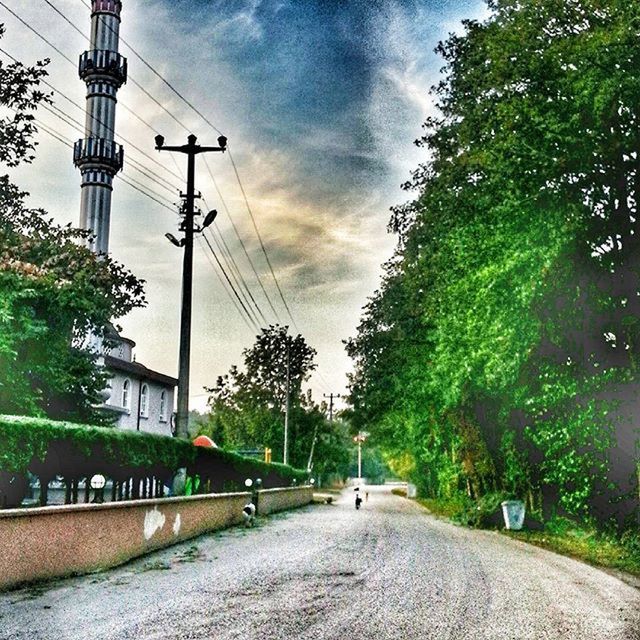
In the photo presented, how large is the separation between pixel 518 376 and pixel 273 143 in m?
8.06

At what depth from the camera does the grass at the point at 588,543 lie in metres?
13.9

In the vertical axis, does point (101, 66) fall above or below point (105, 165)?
above

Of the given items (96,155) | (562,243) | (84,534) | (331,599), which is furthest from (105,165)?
(331,599)

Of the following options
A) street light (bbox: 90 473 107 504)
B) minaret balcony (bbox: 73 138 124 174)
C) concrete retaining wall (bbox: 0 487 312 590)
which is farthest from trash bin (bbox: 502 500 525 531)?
minaret balcony (bbox: 73 138 124 174)

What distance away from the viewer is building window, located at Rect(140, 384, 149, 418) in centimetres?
4434

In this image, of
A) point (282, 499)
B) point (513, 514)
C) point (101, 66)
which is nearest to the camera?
point (513, 514)

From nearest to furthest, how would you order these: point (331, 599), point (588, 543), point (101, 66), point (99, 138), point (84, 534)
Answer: point (331, 599) → point (84, 534) → point (588, 543) → point (99, 138) → point (101, 66)

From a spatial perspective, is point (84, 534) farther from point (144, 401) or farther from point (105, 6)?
point (105, 6)

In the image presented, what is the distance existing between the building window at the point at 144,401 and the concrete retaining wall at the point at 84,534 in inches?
1107

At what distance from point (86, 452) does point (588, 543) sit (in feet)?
35.6

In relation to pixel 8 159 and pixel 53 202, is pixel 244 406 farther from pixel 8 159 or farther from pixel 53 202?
pixel 8 159

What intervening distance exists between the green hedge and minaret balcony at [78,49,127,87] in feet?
120

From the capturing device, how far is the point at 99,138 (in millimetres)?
47312

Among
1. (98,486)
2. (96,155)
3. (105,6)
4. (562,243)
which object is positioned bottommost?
(98,486)
